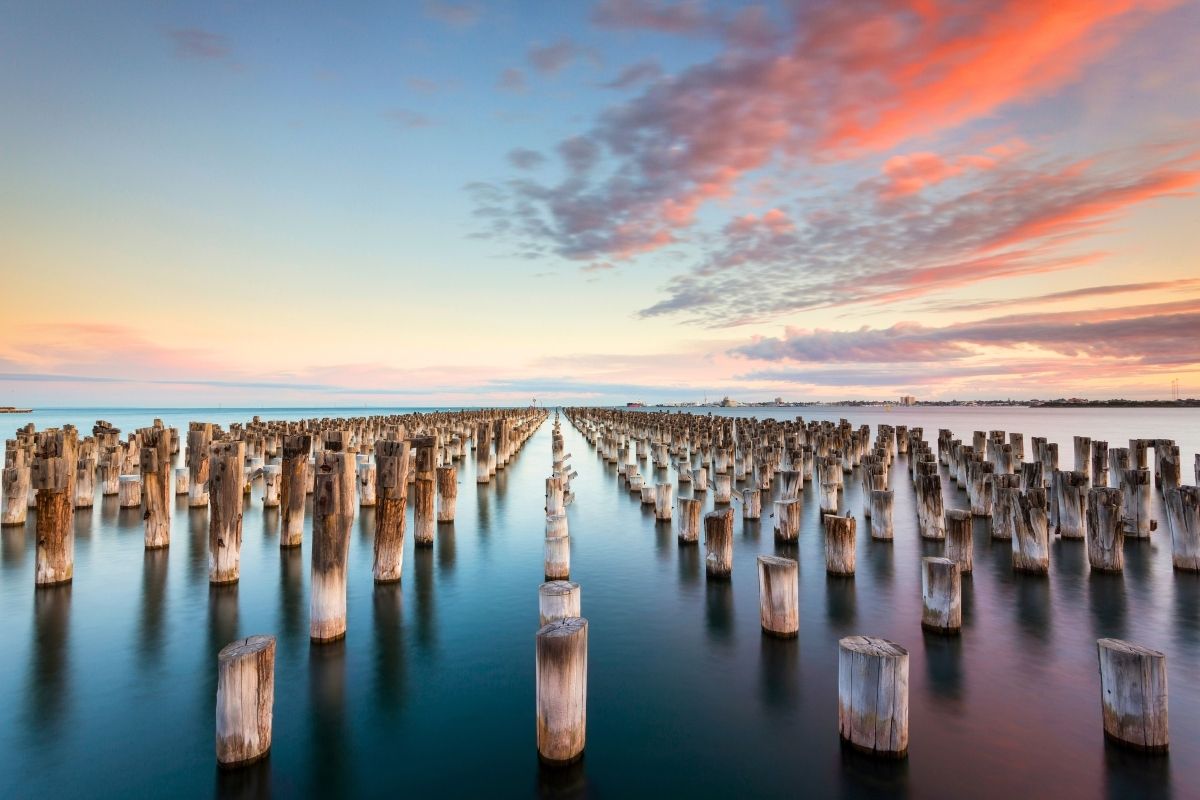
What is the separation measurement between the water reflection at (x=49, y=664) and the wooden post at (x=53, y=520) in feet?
0.90

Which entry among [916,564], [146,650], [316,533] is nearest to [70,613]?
[146,650]

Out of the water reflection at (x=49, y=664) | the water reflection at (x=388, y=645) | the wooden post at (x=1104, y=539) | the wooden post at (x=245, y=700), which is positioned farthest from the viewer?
the wooden post at (x=1104, y=539)

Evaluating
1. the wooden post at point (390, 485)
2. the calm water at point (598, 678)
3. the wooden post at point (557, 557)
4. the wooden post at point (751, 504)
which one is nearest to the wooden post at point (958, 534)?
the calm water at point (598, 678)

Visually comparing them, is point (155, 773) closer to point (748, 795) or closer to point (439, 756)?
point (439, 756)

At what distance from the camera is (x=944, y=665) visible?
7.29m

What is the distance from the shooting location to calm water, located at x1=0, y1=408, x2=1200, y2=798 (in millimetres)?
5305

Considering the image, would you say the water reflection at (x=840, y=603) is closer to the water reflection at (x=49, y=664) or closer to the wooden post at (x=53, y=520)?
the water reflection at (x=49, y=664)

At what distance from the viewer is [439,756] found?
5.73 m

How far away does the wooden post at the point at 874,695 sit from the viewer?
189 inches

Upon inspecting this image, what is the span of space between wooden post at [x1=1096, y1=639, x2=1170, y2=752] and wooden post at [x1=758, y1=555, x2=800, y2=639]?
307 centimetres

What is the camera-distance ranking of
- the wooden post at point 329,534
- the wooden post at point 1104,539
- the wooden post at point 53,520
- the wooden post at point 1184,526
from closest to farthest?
the wooden post at point 329,534 → the wooden post at point 53,520 → the wooden post at point 1184,526 → the wooden post at point 1104,539

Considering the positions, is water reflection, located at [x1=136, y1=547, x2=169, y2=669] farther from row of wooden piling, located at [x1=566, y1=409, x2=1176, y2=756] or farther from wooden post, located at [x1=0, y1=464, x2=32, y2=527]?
row of wooden piling, located at [x1=566, y1=409, x2=1176, y2=756]

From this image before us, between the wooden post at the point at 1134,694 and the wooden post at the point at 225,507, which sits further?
the wooden post at the point at 225,507

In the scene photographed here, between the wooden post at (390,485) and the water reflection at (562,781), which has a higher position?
the wooden post at (390,485)
